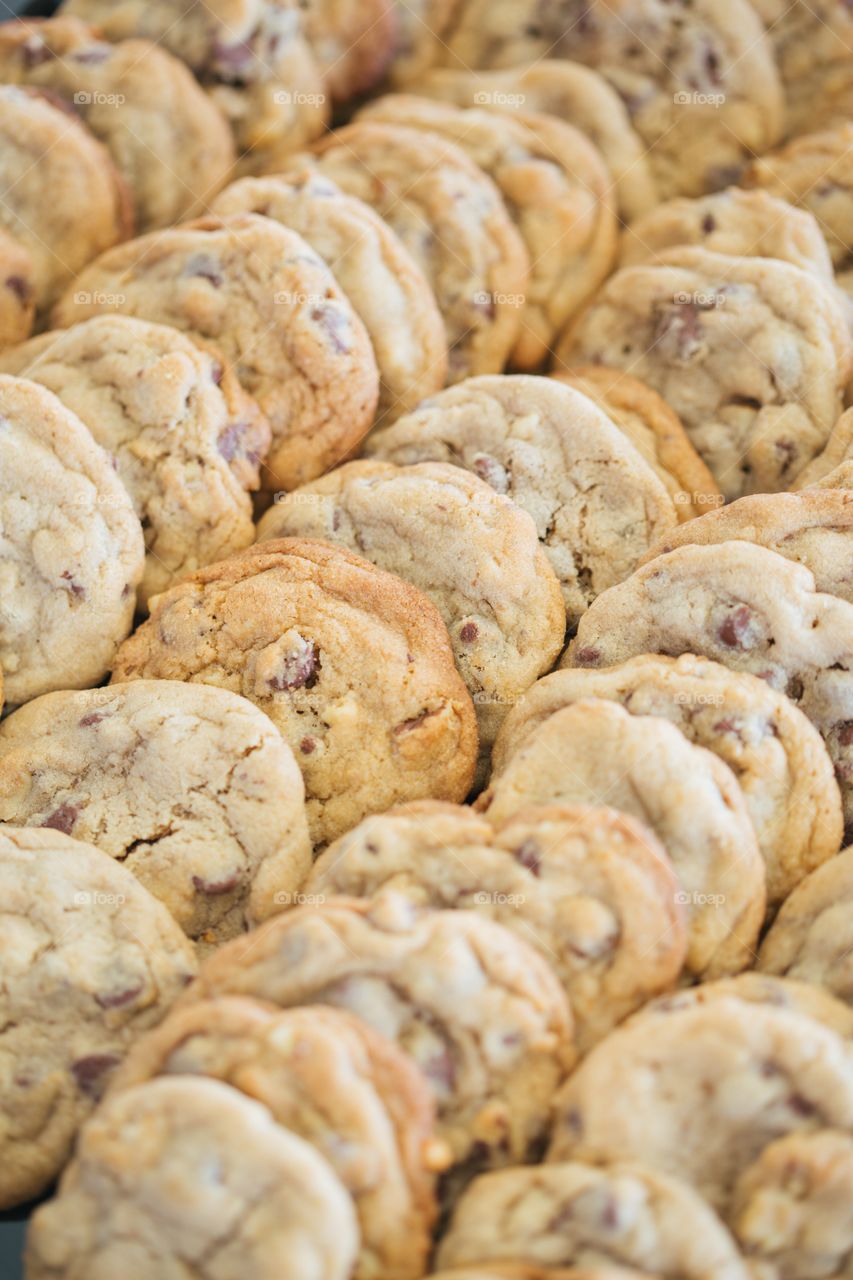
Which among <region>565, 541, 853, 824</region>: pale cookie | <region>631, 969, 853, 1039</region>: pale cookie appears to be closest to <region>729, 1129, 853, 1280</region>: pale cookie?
<region>631, 969, 853, 1039</region>: pale cookie

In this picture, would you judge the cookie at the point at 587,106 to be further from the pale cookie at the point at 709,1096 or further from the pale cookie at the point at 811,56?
the pale cookie at the point at 709,1096

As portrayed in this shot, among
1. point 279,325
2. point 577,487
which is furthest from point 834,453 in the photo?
point 279,325

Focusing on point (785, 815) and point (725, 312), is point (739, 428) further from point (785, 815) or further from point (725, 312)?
point (785, 815)

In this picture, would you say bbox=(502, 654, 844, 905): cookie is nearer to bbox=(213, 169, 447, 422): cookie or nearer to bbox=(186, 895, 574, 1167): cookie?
bbox=(186, 895, 574, 1167): cookie

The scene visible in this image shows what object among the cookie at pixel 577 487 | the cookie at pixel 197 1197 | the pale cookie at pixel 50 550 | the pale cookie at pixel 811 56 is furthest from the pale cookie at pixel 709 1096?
the pale cookie at pixel 811 56

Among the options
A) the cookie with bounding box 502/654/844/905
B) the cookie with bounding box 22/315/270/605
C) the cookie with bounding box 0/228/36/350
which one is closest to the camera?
the cookie with bounding box 502/654/844/905

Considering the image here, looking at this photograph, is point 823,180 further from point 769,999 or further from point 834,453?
point 769,999
